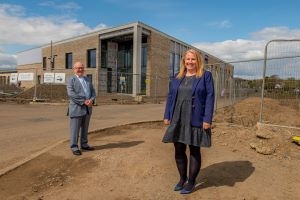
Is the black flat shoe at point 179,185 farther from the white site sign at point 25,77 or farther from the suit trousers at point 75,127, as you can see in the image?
the white site sign at point 25,77

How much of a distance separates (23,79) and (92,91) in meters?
20.5

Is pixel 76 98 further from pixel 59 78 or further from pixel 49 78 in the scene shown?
pixel 49 78

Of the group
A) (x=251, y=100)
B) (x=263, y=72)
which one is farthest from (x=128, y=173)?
(x=251, y=100)

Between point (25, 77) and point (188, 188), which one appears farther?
point (25, 77)

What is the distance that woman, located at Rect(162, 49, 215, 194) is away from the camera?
4805 mm

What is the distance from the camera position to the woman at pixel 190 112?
4.80 m

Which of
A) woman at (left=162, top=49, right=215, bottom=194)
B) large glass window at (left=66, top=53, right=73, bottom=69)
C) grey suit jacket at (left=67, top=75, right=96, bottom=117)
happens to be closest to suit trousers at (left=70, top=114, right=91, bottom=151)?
grey suit jacket at (left=67, top=75, right=96, bottom=117)

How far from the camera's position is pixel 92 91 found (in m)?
7.30

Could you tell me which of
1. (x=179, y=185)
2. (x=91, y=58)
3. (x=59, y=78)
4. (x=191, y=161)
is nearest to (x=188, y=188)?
(x=179, y=185)

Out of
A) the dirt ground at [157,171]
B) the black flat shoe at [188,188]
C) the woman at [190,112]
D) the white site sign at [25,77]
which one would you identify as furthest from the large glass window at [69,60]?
the black flat shoe at [188,188]

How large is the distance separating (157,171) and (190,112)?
1343 millimetres

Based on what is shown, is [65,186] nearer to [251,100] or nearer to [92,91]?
[92,91]

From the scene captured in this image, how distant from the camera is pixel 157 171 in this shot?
Result: 5750 mm

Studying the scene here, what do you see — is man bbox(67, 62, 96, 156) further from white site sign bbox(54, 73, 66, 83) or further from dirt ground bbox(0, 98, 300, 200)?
white site sign bbox(54, 73, 66, 83)
